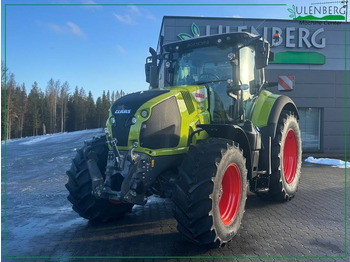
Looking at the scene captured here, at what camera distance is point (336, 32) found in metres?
14.6

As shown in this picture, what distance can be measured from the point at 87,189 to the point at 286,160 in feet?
14.4

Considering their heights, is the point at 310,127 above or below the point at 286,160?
above

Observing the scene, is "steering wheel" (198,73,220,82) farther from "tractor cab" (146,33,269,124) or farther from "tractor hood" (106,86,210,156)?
"tractor hood" (106,86,210,156)

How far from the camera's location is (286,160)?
7.09 metres

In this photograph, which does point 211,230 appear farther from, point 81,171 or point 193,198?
point 81,171

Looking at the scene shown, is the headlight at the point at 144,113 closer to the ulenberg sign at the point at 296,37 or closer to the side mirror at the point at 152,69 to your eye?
the side mirror at the point at 152,69

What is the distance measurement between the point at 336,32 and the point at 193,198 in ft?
45.5

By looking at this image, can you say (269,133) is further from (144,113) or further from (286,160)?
(144,113)

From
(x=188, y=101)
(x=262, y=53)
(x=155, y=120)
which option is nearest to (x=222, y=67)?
(x=262, y=53)

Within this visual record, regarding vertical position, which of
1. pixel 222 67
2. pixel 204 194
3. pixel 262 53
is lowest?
pixel 204 194

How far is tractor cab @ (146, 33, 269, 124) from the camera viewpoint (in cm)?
526

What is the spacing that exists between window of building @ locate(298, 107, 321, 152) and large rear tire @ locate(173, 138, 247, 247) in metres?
12.1

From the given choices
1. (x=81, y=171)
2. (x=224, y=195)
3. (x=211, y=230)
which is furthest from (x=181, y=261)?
(x=81, y=171)

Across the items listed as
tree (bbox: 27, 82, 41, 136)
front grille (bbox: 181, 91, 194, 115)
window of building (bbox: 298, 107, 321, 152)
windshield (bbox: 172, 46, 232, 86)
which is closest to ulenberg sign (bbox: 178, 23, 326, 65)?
window of building (bbox: 298, 107, 321, 152)
